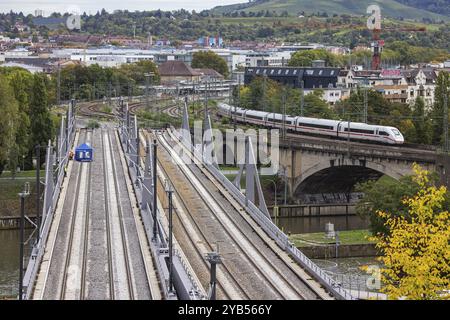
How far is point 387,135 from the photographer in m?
49.1

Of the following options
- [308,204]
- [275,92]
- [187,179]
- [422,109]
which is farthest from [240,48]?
[187,179]

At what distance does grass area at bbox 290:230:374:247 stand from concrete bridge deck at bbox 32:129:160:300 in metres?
6.01

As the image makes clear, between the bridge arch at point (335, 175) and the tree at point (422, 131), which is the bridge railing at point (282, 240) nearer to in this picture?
the bridge arch at point (335, 175)

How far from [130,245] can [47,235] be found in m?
2.32

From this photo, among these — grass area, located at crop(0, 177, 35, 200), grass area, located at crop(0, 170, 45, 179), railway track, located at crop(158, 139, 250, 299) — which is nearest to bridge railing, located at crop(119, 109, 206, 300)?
railway track, located at crop(158, 139, 250, 299)

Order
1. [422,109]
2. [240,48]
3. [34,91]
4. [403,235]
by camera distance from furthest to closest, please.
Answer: [240,48]
[422,109]
[34,91]
[403,235]

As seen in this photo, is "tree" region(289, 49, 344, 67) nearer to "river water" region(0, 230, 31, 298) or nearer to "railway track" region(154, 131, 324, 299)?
"river water" region(0, 230, 31, 298)

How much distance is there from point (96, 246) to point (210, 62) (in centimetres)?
10134

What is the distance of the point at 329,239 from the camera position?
3738cm

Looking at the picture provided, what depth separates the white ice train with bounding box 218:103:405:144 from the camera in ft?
162

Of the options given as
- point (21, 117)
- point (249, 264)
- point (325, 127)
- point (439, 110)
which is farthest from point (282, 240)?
point (439, 110)

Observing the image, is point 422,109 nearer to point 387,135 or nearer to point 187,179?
point 387,135

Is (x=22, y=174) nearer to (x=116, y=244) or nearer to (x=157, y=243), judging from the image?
(x=116, y=244)

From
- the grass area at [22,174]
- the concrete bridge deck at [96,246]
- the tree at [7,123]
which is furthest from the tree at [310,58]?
the concrete bridge deck at [96,246]
